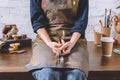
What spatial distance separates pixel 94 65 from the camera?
119 centimetres

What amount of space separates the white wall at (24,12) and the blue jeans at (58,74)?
579 millimetres

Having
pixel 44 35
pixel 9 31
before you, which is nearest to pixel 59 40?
pixel 44 35

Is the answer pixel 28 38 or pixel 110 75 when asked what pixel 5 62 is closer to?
pixel 28 38

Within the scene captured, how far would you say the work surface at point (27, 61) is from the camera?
1137 millimetres

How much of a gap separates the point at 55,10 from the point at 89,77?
0.37 metres

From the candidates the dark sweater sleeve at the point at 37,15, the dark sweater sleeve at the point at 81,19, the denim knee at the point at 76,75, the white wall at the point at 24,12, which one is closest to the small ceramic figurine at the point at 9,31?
the white wall at the point at 24,12

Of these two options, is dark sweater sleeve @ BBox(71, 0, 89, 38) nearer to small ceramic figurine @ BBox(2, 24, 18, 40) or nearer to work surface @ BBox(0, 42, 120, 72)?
work surface @ BBox(0, 42, 120, 72)

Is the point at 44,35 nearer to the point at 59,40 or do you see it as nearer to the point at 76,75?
the point at 59,40

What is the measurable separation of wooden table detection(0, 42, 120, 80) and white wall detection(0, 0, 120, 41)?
248 mm

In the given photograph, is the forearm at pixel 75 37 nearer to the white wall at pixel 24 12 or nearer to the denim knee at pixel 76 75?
the denim knee at pixel 76 75

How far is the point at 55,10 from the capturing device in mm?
1276

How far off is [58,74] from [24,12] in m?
0.64

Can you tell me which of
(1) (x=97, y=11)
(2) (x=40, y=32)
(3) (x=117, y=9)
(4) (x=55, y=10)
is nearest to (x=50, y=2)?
(4) (x=55, y=10)

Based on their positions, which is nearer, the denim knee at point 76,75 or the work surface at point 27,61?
the denim knee at point 76,75
